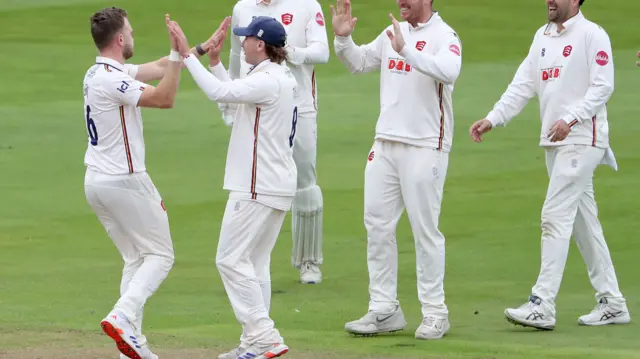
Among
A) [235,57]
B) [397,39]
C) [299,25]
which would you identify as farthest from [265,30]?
[235,57]

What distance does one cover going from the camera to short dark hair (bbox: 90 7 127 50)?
866cm

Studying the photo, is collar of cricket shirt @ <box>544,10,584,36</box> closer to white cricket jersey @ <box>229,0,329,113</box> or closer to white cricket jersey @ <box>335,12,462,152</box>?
white cricket jersey @ <box>335,12,462,152</box>

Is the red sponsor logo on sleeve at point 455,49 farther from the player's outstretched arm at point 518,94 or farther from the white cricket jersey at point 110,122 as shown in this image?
the white cricket jersey at point 110,122

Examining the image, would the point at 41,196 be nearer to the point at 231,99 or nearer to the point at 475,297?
the point at 475,297

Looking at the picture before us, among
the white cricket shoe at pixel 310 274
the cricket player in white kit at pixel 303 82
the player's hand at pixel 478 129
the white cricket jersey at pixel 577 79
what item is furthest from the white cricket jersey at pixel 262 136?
the white cricket shoe at pixel 310 274

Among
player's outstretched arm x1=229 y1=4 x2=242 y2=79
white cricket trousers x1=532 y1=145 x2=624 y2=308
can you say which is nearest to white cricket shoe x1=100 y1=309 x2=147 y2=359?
white cricket trousers x1=532 y1=145 x2=624 y2=308

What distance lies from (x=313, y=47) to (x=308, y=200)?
4.38 feet

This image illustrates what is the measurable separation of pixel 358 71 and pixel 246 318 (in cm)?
234

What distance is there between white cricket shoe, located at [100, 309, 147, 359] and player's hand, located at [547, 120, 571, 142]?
3284mm

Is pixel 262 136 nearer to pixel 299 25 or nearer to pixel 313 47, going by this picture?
pixel 313 47

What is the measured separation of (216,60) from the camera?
8.81 m

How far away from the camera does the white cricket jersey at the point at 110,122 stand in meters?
8.59

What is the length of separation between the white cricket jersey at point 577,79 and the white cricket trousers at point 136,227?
2.99 m

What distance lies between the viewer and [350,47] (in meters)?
9.95
